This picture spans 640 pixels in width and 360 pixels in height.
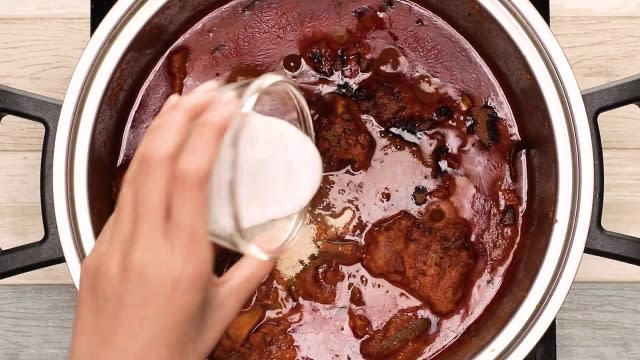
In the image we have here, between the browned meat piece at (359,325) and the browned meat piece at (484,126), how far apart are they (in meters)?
0.32

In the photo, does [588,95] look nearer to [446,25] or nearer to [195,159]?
[446,25]

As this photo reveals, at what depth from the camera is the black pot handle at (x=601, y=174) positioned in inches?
32.6

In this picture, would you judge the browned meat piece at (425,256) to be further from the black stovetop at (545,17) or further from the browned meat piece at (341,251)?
the black stovetop at (545,17)

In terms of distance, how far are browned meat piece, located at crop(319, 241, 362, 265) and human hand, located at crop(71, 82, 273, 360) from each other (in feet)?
1.00

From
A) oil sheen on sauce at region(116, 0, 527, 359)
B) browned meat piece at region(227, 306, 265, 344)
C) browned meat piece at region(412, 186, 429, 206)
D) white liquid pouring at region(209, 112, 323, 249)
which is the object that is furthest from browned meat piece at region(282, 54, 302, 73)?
browned meat piece at region(227, 306, 265, 344)

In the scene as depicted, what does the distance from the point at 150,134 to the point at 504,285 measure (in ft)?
1.98

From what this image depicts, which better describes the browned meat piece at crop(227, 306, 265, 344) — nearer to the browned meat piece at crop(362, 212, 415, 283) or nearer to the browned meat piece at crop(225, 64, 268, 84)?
the browned meat piece at crop(362, 212, 415, 283)

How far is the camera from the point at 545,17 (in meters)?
0.99

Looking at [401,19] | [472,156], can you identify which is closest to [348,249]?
[472,156]

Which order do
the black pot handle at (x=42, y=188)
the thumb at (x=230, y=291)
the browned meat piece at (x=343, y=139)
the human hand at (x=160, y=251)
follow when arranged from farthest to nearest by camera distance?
the browned meat piece at (x=343, y=139) → the black pot handle at (x=42, y=188) → the thumb at (x=230, y=291) → the human hand at (x=160, y=251)

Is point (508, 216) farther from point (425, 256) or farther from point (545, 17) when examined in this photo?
point (545, 17)

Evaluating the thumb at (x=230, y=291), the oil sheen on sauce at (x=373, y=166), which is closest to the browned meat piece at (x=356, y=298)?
the oil sheen on sauce at (x=373, y=166)

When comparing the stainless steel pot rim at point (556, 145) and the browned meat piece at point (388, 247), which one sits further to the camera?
the browned meat piece at point (388, 247)

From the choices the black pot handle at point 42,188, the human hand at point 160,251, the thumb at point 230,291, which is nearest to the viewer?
the human hand at point 160,251
